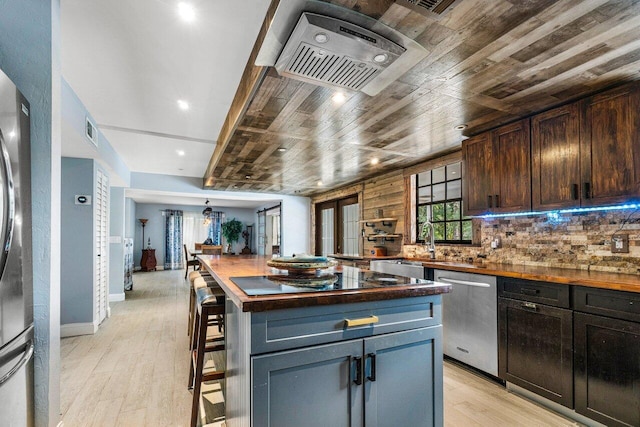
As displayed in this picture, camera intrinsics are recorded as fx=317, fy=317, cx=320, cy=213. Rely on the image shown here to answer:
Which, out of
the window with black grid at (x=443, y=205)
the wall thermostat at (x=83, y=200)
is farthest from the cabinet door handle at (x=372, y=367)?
the wall thermostat at (x=83, y=200)

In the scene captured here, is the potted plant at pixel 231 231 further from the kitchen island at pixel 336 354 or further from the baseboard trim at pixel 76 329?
the kitchen island at pixel 336 354

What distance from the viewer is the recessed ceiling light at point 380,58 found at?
5.50 ft

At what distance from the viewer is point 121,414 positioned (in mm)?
2111

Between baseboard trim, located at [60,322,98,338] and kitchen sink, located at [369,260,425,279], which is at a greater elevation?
kitchen sink, located at [369,260,425,279]

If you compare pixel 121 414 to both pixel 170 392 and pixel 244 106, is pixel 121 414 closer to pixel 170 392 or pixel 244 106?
pixel 170 392

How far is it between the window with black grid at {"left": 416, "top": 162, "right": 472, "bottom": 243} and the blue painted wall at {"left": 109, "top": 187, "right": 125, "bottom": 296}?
5261mm

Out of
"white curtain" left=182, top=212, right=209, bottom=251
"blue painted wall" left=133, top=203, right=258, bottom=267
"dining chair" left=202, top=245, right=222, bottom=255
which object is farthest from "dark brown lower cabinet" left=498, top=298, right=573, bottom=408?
"blue painted wall" left=133, top=203, right=258, bottom=267

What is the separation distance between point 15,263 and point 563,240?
12.0 feet

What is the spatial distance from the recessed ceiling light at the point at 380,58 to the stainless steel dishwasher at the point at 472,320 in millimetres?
1728

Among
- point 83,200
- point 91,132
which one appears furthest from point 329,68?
point 83,200

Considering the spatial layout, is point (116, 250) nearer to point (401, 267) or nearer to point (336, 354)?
point (401, 267)

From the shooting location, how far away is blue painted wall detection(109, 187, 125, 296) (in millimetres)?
5766

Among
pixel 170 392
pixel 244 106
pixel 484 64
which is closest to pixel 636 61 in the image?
pixel 484 64

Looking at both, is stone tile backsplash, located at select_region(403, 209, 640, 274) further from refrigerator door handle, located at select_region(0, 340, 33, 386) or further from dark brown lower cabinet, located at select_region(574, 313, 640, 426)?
refrigerator door handle, located at select_region(0, 340, 33, 386)
